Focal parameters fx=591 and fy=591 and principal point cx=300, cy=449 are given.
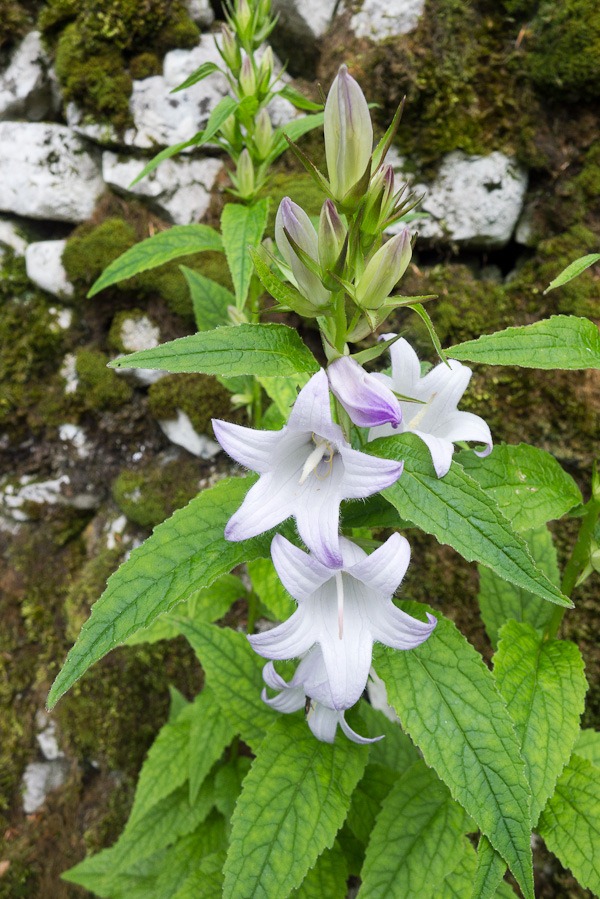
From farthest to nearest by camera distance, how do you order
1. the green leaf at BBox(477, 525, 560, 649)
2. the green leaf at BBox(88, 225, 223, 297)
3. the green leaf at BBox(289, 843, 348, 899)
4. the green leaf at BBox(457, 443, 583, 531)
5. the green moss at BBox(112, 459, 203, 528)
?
1. the green moss at BBox(112, 459, 203, 528)
2. the green leaf at BBox(88, 225, 223, 297)
3. the green leaf at BBox(477, 525, 560, 649)
4. the green leaf at BBox(289, 843, 348, 899)
5. the green leaf at BBox(457, 443, 583, 531)

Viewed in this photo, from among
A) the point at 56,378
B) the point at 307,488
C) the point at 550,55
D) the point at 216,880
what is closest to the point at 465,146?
the point at 550,55

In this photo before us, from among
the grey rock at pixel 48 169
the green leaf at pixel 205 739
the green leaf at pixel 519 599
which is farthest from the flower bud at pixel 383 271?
the grey rock at pixel 48 169

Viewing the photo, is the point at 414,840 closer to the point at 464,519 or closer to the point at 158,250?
the point at 464,519

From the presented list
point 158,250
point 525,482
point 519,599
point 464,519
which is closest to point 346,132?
point 464,519

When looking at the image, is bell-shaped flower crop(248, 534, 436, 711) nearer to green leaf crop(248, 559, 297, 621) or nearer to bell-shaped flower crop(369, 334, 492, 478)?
bell-shaped flower crop(369, 334, 492, 478)

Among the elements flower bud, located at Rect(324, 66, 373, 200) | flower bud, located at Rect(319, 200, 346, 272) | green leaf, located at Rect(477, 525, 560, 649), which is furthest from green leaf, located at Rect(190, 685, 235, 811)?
flower bud, located at Rect(324, 66, 373, 200)

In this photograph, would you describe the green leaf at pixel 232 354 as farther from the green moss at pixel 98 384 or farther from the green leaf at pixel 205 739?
the green moss at pixel 98 384

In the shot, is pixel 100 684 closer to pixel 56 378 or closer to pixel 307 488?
pixel 56 378
